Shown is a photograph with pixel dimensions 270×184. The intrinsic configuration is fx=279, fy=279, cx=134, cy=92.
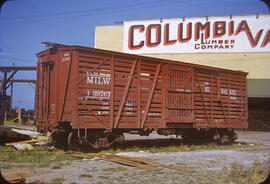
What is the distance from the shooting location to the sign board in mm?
27531

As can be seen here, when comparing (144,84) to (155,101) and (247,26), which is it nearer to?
(155,101)

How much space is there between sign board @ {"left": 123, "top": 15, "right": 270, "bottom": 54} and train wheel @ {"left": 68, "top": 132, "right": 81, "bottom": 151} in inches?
792

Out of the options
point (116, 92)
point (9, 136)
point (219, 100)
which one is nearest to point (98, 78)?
point (116, 92)

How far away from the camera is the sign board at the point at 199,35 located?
27.5 metres

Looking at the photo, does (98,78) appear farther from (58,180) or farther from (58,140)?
(58,180)

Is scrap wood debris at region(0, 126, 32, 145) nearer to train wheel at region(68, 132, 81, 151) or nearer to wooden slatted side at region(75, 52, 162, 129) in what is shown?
train wheel at region(68, 132, 81, 151)

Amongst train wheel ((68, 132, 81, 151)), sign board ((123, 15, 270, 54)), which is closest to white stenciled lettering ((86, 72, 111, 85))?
train wheel ((68, 132, 81, 151))

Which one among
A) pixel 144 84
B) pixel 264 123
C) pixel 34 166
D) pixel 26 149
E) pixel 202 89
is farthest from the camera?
pixel 264 123

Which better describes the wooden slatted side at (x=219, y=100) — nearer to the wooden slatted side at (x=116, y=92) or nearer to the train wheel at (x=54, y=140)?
the wooden slatted side at (x=116, y=92)

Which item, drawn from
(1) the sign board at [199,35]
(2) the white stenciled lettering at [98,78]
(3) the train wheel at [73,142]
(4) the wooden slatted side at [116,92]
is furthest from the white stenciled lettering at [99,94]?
(1) the sign board at [199,35]

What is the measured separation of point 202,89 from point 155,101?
10.3 ft

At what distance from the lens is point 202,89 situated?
47.3ft

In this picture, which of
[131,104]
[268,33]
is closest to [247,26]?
[268,33]

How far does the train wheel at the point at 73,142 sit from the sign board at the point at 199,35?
20.1 meters
